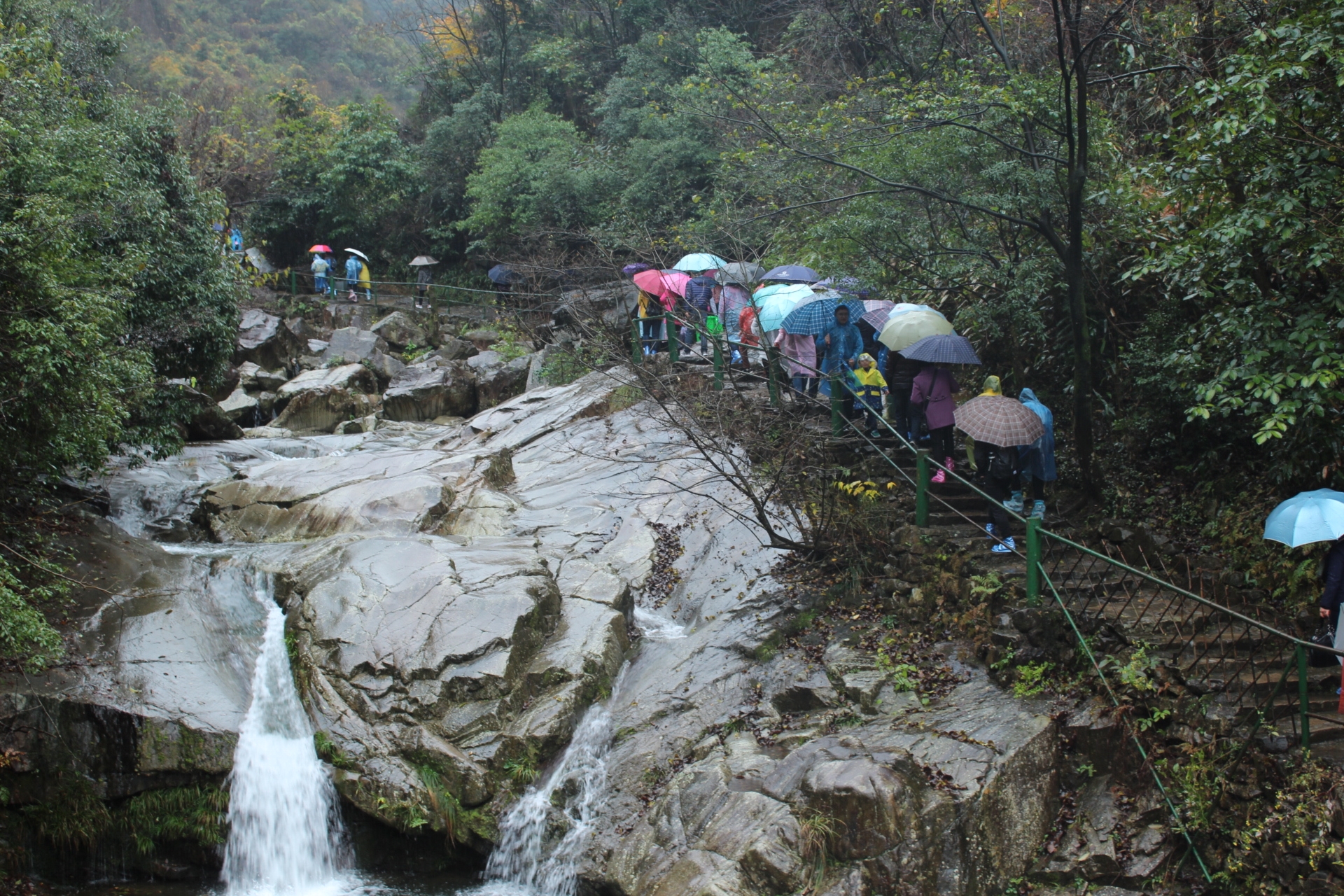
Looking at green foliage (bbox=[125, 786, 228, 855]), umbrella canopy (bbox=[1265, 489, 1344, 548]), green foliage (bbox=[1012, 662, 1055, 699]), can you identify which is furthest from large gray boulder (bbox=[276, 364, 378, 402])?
umbrella canopy (bbox=[1265, 489, 1344, 548])

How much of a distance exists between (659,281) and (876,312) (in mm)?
3925

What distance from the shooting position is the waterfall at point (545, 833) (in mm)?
7953

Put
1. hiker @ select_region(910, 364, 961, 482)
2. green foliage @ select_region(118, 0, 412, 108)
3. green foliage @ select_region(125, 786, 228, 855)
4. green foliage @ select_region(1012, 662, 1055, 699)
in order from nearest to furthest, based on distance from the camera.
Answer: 1. green foliage @ select_region(1012, 662, 1055, 699)
2. green foliage @ select_region(125, 786, 228, 855)
3. hiker @ select_region(910, 364, 961, 482)
4. green foliage @ select_region(118, 0, 412, 108)

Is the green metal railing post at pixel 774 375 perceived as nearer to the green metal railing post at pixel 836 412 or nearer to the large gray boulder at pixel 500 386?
the green metal railing post at pixel 836 412

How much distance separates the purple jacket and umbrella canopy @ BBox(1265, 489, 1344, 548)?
12.3 feet

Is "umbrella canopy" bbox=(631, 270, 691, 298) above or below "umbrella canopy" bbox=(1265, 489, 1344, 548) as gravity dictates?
above

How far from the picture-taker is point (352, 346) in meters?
26.1

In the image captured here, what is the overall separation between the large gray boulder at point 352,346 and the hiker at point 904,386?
17.7m

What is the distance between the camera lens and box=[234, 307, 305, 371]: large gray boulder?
24234mm

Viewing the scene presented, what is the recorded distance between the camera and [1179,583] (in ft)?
30.8

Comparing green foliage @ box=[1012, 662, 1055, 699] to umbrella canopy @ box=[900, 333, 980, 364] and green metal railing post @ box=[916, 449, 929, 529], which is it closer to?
green metal railing post @ box=[916, 449, 929, 529]

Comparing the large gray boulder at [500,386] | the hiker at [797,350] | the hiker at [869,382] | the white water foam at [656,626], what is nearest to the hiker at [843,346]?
the hiker at [869,382]

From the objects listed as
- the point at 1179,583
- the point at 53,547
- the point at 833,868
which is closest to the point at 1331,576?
the point at 1179,583

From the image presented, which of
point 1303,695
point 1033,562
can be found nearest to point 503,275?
point 1033,562
